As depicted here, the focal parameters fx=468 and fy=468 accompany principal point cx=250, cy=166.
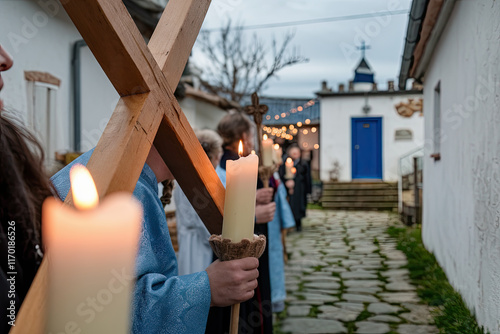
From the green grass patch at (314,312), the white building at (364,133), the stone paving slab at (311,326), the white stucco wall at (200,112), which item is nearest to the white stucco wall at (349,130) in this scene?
the white building at (364,133)

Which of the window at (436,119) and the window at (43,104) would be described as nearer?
the window at (43,104)

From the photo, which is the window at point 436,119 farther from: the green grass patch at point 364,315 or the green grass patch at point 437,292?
the green grass patch at point 364,315

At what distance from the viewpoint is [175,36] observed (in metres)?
0.96

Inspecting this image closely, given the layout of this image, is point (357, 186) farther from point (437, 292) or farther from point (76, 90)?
point (76, 90)

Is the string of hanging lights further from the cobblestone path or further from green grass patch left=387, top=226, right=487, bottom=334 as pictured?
green grass patch left=387, top=226, right=487, bottom=334

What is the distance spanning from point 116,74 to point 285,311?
4.03m

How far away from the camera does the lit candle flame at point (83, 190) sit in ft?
2.26

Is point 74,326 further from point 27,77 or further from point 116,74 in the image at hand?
point 27,77

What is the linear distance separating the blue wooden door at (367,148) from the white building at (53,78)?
1167cm

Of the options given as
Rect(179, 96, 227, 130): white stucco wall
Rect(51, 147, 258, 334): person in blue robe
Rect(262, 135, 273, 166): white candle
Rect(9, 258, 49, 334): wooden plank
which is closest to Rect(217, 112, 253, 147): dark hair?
Rect(262, 135, 273, 166): white candle

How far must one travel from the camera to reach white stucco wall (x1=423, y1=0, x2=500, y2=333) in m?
2.83

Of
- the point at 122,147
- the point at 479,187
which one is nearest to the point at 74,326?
the point at 122,147

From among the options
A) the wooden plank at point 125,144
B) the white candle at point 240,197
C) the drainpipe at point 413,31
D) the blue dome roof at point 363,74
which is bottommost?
the white candle at point 240,197

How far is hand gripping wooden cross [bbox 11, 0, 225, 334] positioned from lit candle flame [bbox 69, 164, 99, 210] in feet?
0.17
